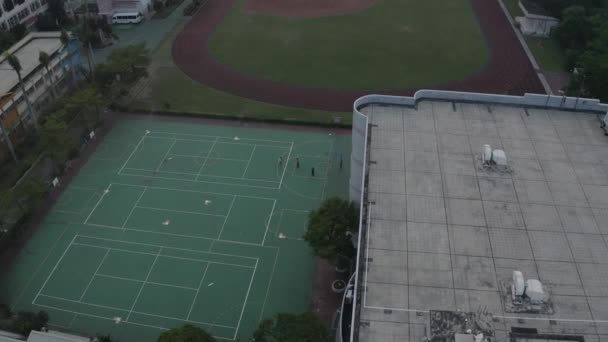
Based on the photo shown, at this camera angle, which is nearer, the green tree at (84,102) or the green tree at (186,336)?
the green tree at (186,336)

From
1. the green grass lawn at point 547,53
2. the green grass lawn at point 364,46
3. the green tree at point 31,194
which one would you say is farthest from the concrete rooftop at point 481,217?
the green grass lawn at point 547,53

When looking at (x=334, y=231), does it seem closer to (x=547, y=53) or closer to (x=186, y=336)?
(x=186, y=336)

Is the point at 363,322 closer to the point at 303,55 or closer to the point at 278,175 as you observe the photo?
the point at 278,175

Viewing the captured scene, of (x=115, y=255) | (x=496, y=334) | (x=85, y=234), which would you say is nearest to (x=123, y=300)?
(x=115, y=255)

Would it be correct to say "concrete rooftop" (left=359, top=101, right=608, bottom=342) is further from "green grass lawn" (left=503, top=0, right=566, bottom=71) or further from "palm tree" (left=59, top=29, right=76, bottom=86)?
"palm tree" (left=59, top=29, right=76, bottom=86)

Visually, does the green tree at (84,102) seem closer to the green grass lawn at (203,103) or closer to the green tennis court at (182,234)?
the green tennis court at (182,234)

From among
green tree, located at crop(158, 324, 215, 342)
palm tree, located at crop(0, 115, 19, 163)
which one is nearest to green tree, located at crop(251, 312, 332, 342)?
green tree, located at crop(158, 324, 215, 342)
